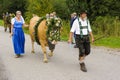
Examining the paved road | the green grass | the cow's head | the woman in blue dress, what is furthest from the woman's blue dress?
the green grass

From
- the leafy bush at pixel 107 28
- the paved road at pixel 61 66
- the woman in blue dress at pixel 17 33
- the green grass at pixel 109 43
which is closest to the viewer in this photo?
the paved road at pixel 61 66

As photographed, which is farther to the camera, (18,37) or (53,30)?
(18,37)

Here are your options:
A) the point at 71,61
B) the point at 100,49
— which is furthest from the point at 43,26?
the point at 100,49

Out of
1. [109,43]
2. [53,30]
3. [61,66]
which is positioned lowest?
[109,43]

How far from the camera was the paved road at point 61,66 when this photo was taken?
9.61 meters

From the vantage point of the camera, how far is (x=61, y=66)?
440 inches

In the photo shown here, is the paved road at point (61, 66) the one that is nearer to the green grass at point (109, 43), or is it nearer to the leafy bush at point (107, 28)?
the green grass at point (109, 43)

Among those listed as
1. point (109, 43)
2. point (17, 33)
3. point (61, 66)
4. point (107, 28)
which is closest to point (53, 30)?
point (61, 66)

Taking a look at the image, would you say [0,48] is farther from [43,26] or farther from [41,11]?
[41,11]

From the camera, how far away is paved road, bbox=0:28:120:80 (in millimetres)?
9609

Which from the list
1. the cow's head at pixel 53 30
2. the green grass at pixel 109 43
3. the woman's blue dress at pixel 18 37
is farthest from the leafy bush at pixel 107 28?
the cow's head at pixel 53 30

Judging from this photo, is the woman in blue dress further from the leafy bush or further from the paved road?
the leafy bush

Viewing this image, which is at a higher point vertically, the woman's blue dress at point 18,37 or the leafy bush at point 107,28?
the woman's blue dress at point 18,37

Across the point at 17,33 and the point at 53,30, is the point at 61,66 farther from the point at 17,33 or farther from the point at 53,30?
the point at 17,33
